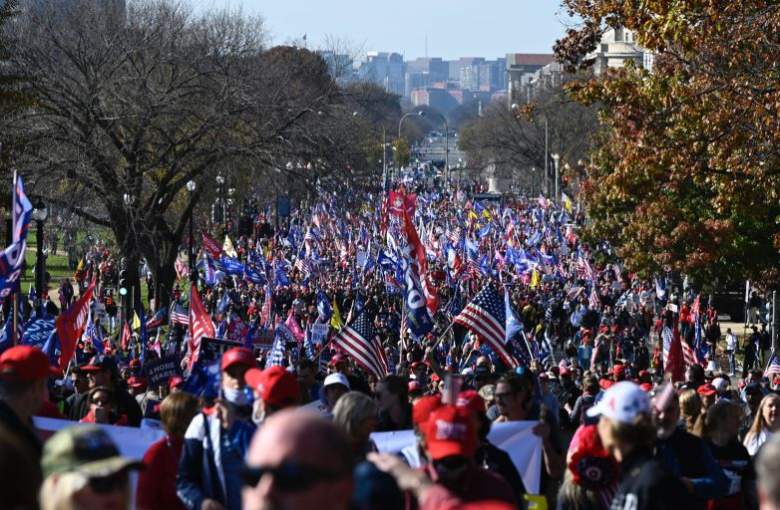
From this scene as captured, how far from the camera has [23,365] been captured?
22.4ft

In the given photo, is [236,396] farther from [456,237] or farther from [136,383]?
[456,237]

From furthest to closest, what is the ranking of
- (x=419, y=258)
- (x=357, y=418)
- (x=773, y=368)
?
1. (x=419, y=258)
2. (x=773, y=368)
3. (x=357, y=418)

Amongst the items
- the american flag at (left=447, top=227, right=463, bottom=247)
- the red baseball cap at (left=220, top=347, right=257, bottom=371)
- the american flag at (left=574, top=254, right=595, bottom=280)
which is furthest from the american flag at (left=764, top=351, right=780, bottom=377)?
the american flag at (left=447, top=227, right=463, bottom=247)

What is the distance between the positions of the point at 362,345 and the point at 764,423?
872 centimetres

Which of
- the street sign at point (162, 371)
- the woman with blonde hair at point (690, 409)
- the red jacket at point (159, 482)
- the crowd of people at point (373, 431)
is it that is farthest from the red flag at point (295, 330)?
the red jacket at point (159, 482)

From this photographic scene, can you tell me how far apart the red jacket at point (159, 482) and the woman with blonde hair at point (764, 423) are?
3.78 m

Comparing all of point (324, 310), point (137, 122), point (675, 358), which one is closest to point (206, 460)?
point (675, 358)

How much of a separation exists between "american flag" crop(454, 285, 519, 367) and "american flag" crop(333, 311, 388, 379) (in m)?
1.13

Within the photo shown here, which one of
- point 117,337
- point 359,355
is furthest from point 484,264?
point 359,355

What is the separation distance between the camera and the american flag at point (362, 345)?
17656 mm

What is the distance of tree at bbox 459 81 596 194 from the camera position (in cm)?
10006

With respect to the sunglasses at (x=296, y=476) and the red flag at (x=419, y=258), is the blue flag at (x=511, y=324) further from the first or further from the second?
the sunglasses at (x=296, y=476)

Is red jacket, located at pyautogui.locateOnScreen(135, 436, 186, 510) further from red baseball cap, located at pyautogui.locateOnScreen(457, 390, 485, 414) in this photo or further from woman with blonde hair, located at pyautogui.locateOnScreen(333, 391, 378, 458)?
red baseball cap, located at pyautogui.locateOnScreen(457, 390, 485, 414)

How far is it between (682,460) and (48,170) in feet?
85.4
